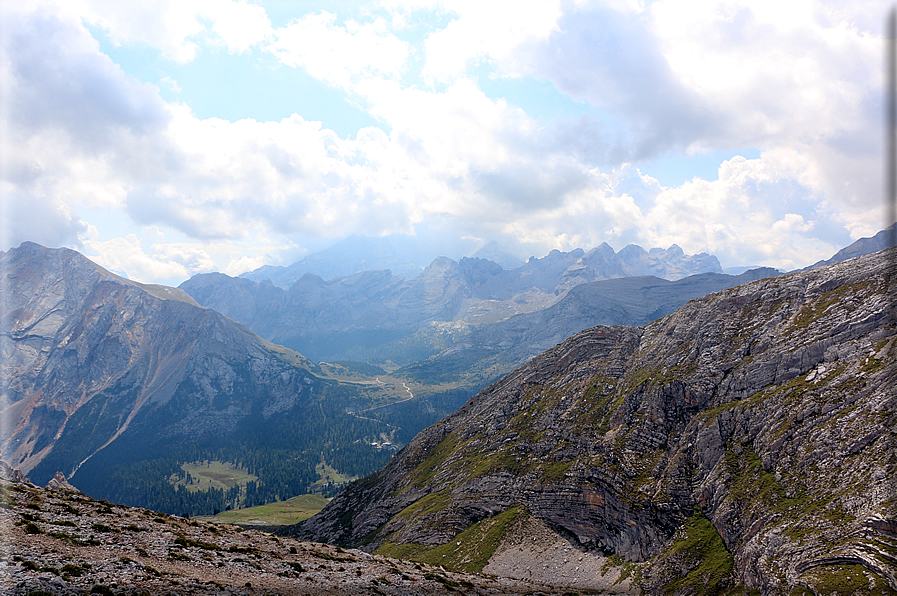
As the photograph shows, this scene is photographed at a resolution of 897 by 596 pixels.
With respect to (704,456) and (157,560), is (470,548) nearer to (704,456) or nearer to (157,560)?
(704,456)

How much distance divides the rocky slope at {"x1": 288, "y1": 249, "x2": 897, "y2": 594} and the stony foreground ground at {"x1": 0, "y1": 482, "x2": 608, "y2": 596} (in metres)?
33.5

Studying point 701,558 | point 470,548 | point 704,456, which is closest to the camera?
point 701,558

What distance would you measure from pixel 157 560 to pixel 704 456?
84.5 m

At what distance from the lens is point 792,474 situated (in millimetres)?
58750

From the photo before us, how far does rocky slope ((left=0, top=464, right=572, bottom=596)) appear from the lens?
26266 mm

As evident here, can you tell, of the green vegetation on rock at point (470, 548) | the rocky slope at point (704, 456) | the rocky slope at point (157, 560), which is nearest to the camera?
the rocky slope at point (157, 560)

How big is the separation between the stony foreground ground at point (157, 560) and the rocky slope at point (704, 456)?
1319 inches

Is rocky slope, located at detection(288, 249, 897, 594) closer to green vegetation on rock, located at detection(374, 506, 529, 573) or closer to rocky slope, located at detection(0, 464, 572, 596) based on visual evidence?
green vegetation on rock, located at detection(374, 506, 529, 573)

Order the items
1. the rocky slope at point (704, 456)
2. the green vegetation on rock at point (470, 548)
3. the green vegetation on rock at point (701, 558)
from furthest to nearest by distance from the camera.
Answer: the green vegetation on rock at point (470, 548), the green vegetation on rock at point (701, 558), the rocky slope at point (704, 456)

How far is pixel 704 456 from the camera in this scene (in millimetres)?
75812

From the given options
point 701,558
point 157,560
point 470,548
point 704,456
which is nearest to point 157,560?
point 157,560

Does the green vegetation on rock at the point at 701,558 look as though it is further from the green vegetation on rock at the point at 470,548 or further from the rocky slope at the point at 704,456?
the green vegetation on rock at the point at 470,548

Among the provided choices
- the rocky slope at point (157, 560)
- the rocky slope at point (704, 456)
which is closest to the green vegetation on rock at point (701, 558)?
the rocky slope at point (704, 456)

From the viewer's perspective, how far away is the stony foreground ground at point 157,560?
2627cm
